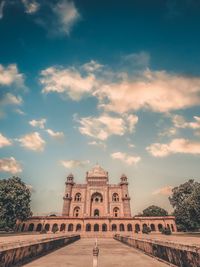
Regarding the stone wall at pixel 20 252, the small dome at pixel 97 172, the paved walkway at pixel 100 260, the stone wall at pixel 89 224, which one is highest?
the small dome at pixel 97 172

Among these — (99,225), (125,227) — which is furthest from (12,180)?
(125,227)

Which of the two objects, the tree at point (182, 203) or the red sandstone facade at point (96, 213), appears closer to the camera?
the tree at point (182, 203)

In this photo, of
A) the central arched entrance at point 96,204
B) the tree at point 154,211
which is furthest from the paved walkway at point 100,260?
the tree at point 154,211

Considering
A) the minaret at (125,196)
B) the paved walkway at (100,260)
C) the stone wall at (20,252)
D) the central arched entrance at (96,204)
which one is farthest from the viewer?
the central arched entrance at (96,204)

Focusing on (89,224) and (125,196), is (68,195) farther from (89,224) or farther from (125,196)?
(125,196)

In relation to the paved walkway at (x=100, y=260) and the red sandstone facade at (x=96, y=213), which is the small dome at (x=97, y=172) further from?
the paved walkway at (x=100, y=260)

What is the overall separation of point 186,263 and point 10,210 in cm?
4132

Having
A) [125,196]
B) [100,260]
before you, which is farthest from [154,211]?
[100,260]

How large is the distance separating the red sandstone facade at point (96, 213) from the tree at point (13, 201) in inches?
425

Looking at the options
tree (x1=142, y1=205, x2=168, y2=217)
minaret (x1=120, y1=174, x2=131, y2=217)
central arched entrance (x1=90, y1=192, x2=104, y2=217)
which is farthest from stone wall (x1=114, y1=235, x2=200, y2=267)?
tree (x1=142, y1=205, x2=168, y2=217)

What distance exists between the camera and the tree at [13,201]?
123ft

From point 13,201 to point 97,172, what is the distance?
1382 inches

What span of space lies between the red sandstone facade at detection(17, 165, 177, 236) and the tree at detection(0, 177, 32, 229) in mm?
10797

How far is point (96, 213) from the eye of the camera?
6128cm
